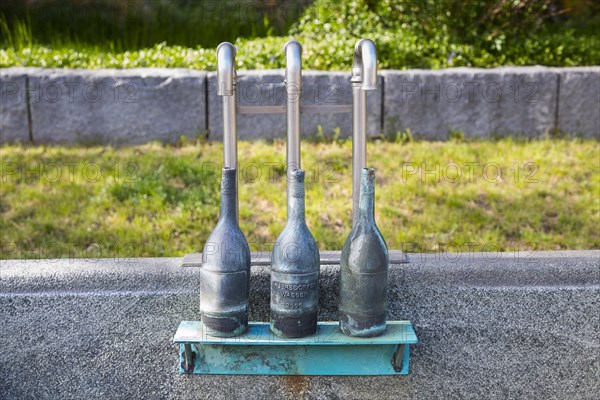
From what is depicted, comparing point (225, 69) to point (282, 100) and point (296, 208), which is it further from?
point (282, 100)

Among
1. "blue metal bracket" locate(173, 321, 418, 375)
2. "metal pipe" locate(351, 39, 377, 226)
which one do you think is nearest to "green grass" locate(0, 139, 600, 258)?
"metal pipe" locate(351, 39, 377, 226)

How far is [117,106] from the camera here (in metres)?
4.29

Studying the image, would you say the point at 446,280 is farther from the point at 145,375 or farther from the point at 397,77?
the point at 397,77

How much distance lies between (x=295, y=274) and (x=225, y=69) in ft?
1.81

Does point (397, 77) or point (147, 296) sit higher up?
Answer: point (397, 77)

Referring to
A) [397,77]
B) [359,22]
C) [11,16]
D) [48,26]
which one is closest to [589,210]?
[397,77]

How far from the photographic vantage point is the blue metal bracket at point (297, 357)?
6.59 feet

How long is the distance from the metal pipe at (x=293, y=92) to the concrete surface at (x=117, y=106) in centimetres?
219

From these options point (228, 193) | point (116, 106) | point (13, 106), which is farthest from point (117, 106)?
point (228, 193)

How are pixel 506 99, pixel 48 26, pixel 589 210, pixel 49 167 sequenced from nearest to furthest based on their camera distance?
pixel 589 210 < pixel 49 167 < pixel 506 99 < pixel 48 26

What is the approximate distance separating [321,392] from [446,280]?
1.45ft

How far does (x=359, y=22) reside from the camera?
16.1 ft

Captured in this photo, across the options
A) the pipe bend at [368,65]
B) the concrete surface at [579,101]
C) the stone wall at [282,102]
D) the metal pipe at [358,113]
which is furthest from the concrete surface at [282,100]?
the pipe bend at [368,65]

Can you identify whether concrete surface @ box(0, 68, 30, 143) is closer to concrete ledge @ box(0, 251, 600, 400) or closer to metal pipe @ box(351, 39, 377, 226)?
concrete ledge @ box(0, 251, 600, 400)
